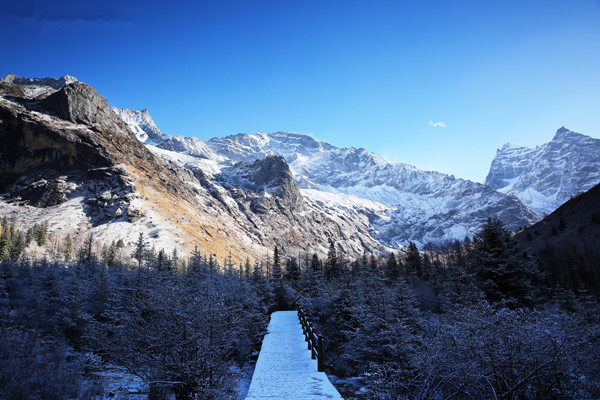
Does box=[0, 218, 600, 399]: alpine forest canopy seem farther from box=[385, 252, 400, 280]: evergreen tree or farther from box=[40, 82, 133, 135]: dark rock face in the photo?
box=[40, 82, 133, 135]: dark rock face

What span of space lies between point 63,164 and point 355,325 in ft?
520

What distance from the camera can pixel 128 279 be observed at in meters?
36.0

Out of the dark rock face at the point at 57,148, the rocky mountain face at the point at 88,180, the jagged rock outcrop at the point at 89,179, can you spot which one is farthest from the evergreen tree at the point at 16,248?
the dark rock face at the point at 57,148

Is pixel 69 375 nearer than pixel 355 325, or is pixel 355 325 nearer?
pixel 69 375

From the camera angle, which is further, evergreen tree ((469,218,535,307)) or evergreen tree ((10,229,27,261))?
evergreen tree ((10,229,27,261))

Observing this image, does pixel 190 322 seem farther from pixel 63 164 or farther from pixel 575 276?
pixel 63 164

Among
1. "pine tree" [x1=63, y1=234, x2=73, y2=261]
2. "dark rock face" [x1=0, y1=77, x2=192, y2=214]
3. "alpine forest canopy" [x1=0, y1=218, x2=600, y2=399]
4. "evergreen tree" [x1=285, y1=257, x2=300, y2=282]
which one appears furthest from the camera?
"dark rock face" [x1=0, y1=77, x2=192, y2=214]

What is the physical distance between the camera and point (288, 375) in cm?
1100

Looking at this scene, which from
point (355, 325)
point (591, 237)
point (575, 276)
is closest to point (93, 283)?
point (355, 325)

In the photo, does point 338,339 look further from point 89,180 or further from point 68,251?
point 89,180

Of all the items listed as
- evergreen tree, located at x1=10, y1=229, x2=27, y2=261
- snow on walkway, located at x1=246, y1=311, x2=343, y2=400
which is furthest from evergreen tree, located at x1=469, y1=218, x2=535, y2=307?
evergreen tree, located at x1=10, y1=229, x2=27, y2=261

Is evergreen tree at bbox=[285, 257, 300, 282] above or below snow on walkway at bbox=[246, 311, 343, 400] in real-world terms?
above

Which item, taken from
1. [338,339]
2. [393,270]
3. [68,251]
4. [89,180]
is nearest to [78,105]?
[89,180]

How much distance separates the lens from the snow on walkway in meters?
9.07
